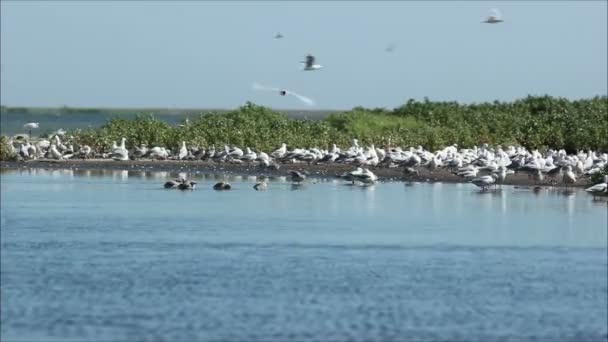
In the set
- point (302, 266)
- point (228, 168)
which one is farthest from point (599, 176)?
point (302, 266)

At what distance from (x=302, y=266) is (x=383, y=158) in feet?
80.6

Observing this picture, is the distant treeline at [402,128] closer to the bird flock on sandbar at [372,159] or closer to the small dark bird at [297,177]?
the bird flock on sandbar at [372,159]

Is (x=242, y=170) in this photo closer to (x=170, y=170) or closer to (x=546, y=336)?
(x=170, y=170)

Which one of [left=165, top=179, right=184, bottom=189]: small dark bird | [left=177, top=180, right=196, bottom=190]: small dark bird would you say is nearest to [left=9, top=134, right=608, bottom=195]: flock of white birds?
[left=165, top=179, right=184, bottom=189]: small dark bird

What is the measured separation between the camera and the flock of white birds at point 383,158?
1607 inches

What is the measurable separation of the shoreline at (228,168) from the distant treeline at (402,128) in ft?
9.03

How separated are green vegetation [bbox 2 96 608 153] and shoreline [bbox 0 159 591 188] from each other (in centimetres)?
270

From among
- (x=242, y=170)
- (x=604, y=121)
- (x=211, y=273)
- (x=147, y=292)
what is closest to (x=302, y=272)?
(x=211, y=273)

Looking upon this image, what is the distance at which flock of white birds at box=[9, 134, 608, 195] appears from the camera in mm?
40812

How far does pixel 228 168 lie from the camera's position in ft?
160

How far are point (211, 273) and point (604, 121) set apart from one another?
38.6 meters

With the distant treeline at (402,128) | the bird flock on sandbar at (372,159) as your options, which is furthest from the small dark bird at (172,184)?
the distant treeline at (402,128)

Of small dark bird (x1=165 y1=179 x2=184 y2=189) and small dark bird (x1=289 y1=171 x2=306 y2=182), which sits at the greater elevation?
small dark bird (x1=289 y1=171 x2=306 y2=182)

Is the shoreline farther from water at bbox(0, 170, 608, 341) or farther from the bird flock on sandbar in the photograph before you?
water at bbox(0, 170, 608, 341)
